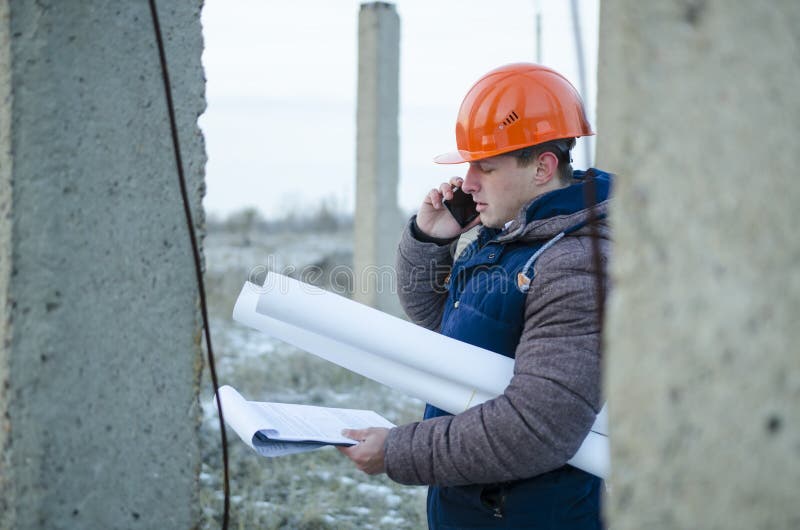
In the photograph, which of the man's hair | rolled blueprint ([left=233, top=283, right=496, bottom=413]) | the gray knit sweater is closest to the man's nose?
the man's hair

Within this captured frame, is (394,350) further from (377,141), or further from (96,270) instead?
(377,141)

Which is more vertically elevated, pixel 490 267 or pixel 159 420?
pixel 490 267

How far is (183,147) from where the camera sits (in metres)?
1.68

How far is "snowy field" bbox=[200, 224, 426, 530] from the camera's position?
4.20m

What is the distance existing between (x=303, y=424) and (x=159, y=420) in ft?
1.47

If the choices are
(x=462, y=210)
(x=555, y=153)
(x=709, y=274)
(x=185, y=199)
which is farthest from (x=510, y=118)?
(x=709, y=274)

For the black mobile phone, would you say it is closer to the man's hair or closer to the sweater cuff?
the man's hair

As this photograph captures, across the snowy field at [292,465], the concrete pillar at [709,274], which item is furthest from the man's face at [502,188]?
the concrete pillar at [709,274]

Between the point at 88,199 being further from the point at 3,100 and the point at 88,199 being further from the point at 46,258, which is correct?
the point at 3,100

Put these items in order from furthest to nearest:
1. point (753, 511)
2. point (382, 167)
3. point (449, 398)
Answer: point (382, 167)
point (449, 398)
point (753, 511)

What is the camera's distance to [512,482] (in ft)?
6.52

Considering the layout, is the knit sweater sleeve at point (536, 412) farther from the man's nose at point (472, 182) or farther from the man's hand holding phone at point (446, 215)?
the man's hand holding phone at point (446, 215)

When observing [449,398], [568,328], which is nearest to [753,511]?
[568,328]

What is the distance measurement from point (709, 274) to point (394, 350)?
128 cm
